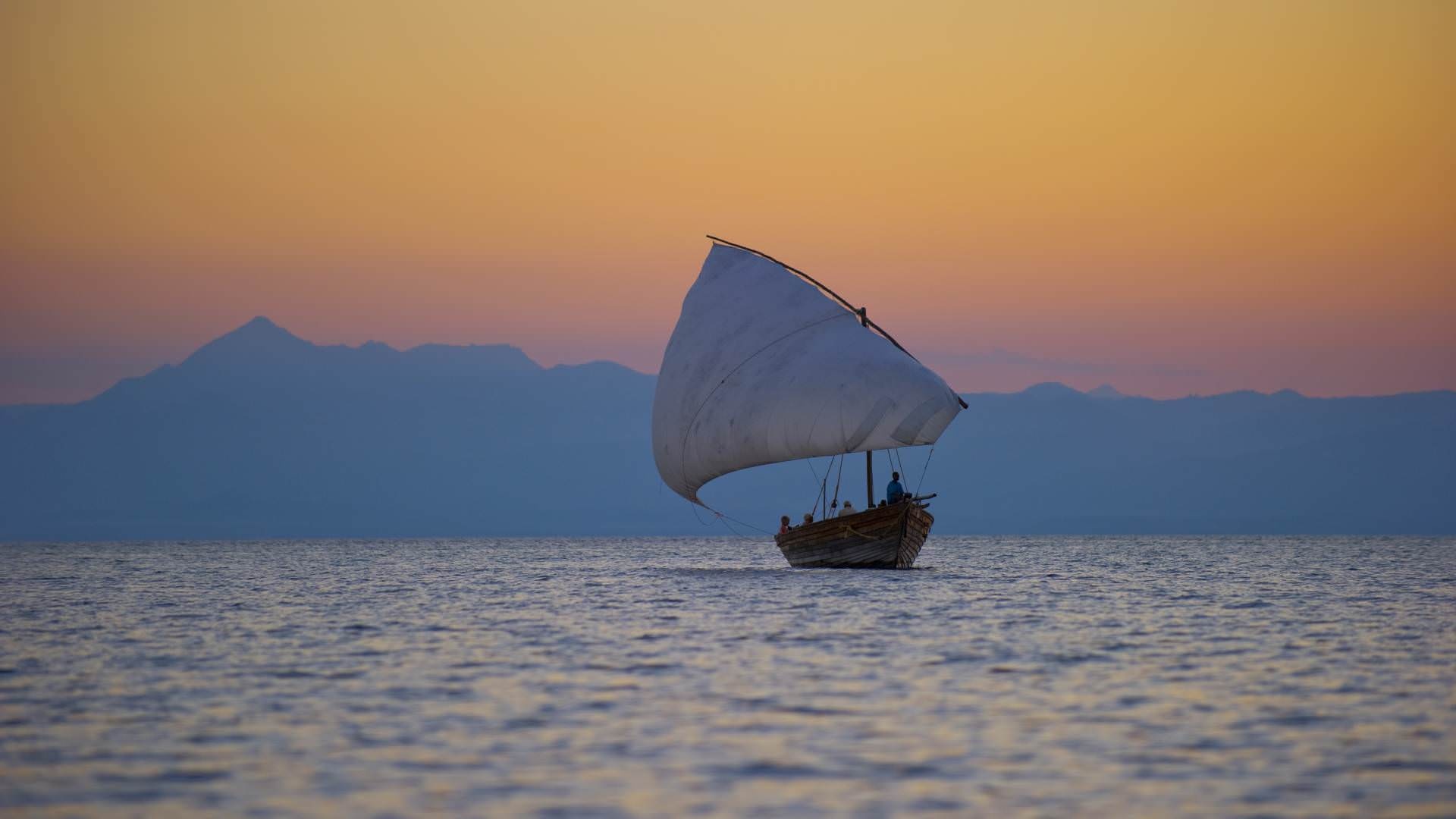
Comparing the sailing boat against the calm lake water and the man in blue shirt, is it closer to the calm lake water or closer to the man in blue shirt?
the man in blue shirt

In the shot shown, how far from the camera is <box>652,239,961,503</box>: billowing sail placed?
53.7 m

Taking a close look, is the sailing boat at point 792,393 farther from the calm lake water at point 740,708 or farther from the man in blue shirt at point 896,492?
the calm lake water at point 740,708

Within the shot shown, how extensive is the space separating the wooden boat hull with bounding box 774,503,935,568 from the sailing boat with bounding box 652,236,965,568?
50mm

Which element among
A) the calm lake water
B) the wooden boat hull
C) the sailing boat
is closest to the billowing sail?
the sailing boat

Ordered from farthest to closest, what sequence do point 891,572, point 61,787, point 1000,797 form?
point 891,572, point 61,787, point 1000,797

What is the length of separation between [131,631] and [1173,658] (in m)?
22.5

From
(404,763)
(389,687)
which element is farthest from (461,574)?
(404,763)

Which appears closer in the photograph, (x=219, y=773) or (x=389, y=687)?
(x=219, y=773)

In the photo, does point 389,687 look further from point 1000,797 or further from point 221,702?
point 1000,797

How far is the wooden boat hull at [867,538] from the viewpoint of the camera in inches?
2159

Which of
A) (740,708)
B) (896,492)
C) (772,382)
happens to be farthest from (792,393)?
(740,708)

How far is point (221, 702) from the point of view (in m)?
21.3

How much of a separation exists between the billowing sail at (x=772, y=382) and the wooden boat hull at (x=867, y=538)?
251cm

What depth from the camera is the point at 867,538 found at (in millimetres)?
55500
